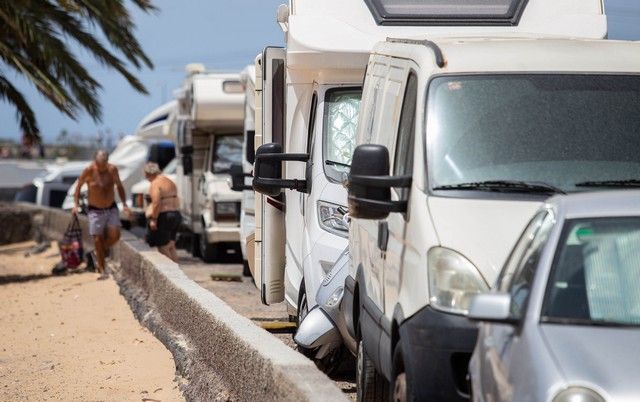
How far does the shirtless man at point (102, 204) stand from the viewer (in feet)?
71.9

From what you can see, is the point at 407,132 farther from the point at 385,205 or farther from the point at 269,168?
the point at 269,168

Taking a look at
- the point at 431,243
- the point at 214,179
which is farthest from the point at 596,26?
the point at 214,179

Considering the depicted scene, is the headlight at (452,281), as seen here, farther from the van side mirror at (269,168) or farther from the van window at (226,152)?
the van window at (226,152)

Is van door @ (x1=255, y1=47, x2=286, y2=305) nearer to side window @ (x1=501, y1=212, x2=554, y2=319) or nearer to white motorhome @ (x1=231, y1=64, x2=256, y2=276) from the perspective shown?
white motorhome @ (x1=231, y1=64, x2=256, y2=276)

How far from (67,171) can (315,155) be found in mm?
29971

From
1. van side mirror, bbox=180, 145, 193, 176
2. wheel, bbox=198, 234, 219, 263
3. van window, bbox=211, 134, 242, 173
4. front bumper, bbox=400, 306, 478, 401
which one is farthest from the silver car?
van side mirror, bbox=180, 145, 193, 176

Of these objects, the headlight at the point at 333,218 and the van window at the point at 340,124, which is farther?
the van window at the point at 340,124

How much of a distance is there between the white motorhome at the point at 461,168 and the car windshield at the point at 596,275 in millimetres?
868

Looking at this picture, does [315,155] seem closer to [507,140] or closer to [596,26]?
[596,26]

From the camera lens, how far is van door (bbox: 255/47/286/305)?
12984 millimetres

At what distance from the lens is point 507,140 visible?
773cm

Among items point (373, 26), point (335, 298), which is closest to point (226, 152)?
point (373, 26)

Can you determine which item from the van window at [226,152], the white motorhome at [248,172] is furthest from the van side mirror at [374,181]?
the van window at [226,152]

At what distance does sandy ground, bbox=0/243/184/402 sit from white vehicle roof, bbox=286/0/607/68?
107 inches
